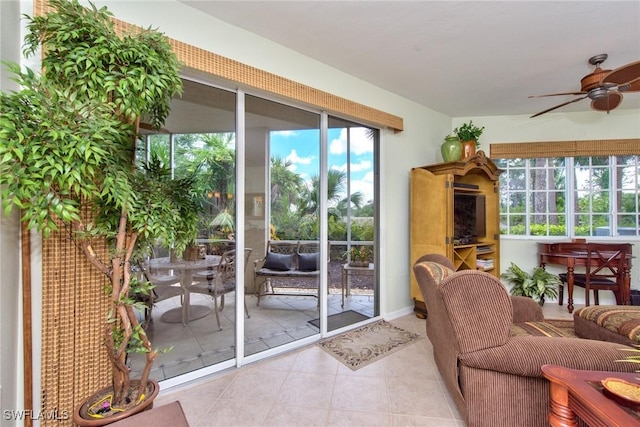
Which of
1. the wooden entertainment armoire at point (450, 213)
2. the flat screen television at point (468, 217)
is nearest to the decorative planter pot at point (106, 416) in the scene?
the wooden entertainment armoire at point (450, 213)

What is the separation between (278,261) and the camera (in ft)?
8.48

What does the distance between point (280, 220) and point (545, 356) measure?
6.58 ft

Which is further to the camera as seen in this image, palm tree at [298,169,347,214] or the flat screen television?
the flat screen television

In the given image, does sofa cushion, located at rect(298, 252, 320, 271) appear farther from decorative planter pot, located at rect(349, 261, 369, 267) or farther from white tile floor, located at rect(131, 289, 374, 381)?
decorative planter pot, located at rect(349, 261, 369, 267)

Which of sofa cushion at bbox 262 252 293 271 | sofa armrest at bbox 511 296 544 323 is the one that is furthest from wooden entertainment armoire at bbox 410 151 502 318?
sofa cushion at bbox 262 252 293 271

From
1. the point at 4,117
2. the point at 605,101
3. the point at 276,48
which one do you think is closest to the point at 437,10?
the point at 276,48

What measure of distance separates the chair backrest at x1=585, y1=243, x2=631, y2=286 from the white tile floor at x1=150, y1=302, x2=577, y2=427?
2450mm

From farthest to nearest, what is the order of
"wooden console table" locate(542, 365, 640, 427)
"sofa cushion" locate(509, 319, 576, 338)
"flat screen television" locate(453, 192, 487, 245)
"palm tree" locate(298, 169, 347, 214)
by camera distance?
"flat screen television" locate(453, 192, 487, 245) < "palm tree" locate(298, 169, 347, 214) < "sofa cushion" locate(509, 319, 576, 338) < "wooden console table" locate(542, 365, 640, 427)

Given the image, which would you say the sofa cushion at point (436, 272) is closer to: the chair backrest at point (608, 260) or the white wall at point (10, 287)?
the white wall at point (10, 287)

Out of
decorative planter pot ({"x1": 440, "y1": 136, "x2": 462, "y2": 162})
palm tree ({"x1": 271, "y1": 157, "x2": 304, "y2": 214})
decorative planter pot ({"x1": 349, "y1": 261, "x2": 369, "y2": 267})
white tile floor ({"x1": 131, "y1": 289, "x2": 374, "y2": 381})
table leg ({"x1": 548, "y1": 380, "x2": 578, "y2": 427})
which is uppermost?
decorative planter pot ({"x1": 440, "y1": 136, "x2": 462, "y2": 162})

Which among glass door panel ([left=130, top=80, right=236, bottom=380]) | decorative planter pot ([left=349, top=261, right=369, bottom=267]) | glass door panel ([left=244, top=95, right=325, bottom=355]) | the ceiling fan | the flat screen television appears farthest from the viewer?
the flat screen television

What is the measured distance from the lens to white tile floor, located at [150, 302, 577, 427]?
5.31ft

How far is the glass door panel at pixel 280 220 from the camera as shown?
2344 mm

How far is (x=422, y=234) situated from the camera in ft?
10.3
